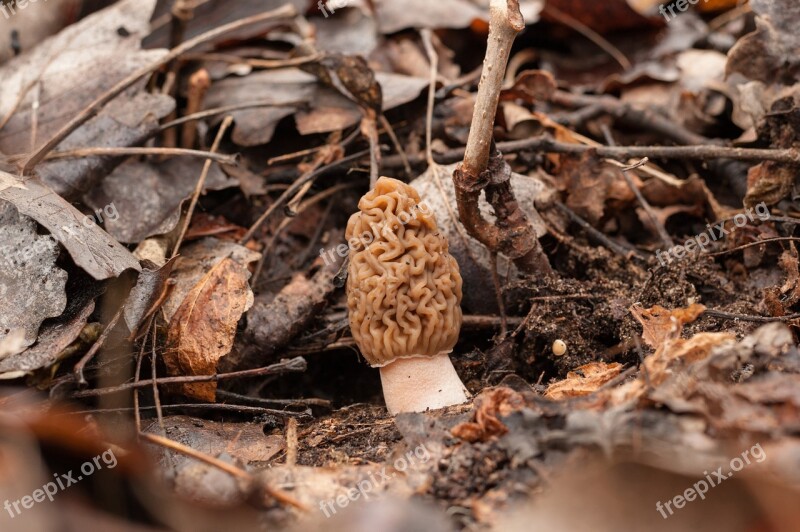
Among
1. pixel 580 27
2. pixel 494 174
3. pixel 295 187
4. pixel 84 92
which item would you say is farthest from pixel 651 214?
pixel 84 92

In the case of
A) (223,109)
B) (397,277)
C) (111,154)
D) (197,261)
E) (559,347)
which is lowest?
(559,347)

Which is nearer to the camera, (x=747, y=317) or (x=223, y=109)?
(x=747, y=317)

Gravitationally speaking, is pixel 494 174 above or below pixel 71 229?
below

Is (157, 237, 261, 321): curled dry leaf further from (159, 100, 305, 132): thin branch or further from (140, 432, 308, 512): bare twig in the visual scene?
(140, 432, 308, 512): bare twig

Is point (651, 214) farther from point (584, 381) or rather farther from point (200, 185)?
point (200, 185)

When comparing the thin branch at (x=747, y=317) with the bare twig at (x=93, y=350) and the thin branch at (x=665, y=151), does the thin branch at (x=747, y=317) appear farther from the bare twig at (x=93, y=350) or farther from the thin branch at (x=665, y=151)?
the bare twig at (x=93, y=350)

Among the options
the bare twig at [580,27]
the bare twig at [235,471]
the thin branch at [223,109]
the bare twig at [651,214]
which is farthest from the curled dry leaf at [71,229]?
the bare twig at [580,27]

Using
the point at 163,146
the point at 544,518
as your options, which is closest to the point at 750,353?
the point at 544,518
